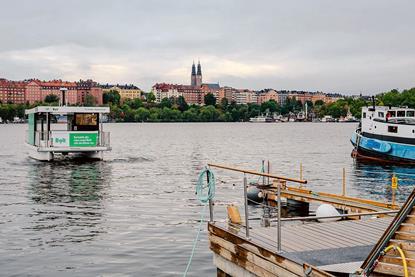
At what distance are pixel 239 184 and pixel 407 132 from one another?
21897 mm

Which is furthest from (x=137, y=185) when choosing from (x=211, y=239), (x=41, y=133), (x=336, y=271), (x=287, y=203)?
(x=336, y=271)

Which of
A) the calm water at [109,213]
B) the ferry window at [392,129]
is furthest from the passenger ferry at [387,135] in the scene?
the calm water at [109,213]

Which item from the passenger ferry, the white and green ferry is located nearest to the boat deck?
the white and green ferry

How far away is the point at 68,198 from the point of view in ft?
100

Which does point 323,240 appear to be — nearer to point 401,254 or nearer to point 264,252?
point 264,252

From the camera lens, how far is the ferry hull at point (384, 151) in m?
52.2

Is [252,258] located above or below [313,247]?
below

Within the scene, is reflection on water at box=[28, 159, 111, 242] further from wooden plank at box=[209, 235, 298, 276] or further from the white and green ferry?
wooden plank at box=[209, 235, 298, 276]

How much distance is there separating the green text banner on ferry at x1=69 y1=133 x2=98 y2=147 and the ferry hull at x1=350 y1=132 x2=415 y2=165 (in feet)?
89.4

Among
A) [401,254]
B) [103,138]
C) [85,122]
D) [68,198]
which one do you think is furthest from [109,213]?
[103,138]

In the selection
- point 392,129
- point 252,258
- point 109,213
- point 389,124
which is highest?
point 389,124

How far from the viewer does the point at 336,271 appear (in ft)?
34.1

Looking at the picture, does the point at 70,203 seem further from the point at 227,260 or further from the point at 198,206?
the point at 227,260

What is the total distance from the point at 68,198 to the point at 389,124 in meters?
34.1
